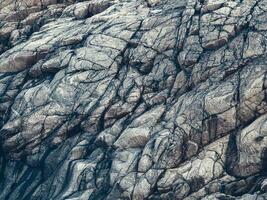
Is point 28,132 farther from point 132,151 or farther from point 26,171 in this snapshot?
point 132,151

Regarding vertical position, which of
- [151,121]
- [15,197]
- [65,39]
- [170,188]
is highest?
[65,39]

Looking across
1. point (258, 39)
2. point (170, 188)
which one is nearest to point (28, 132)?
point (170, 188)

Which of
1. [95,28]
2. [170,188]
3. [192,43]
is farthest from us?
[95,28]

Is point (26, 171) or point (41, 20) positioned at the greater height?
point (41, 20)

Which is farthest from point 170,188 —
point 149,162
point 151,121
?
point 151,121

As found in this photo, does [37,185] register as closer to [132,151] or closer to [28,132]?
[28,132]

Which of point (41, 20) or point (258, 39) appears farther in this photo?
point (41, 20)

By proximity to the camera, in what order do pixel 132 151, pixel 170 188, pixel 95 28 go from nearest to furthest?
1. pixel 170 188
2. pixel 132 151
3. pixel 95 28
